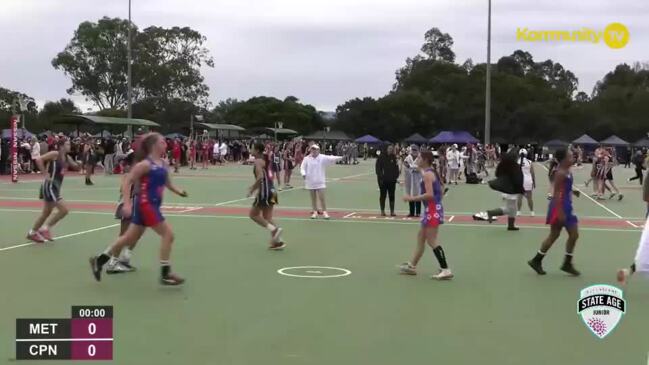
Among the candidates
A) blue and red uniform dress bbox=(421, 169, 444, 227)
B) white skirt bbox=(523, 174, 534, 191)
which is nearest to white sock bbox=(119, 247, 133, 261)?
blue and red uniform dress bbox=(421, 169, 444, 227)

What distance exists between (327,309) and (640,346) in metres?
2.90

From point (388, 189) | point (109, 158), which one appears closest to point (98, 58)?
point (109, 158)

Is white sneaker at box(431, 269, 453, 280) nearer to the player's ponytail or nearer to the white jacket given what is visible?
the player's ponytail

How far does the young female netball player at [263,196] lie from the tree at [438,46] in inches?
4500

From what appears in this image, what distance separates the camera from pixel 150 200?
821 cm

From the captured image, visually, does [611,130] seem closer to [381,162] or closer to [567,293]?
[381,162]

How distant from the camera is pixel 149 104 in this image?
84.5m

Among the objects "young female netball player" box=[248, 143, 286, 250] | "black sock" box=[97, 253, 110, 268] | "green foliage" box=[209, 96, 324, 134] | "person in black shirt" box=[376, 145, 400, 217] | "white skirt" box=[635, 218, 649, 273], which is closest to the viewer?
"white skirt" box=[635, 218, 649, 273]

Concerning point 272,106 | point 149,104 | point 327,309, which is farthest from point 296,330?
point 272,106

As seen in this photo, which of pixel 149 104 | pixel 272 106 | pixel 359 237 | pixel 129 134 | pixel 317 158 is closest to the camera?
pixel 359 237

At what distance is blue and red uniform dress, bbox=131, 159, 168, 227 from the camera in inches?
321

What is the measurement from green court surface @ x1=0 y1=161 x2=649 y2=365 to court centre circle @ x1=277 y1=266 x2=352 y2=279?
0.08 m

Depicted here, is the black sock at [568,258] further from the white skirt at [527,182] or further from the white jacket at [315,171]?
the white skirt at [527,182]
